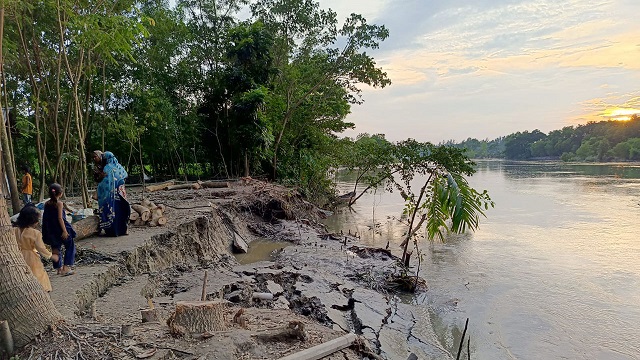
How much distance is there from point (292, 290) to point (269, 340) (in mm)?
3306

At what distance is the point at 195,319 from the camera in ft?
13.3

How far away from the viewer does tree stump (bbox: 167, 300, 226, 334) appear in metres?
4.02

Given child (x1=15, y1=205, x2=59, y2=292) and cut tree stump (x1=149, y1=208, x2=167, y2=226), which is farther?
cut tree stump (x1=149, y1=208, x2=167, y2=226)

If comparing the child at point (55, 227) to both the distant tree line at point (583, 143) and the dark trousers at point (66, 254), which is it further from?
the distant tree line at point (583, 143)

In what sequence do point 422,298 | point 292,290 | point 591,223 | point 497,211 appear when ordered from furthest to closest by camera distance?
point 497,211 < point 591,223 < point 422,298 < point 292,290

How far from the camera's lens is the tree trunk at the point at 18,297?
10.9 feet

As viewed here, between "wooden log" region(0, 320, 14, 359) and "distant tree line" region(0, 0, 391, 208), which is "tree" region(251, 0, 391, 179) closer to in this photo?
"distant tree line" region(0, 0, 391, 208)

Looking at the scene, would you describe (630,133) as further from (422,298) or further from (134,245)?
(134,245)

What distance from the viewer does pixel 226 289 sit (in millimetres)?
6715

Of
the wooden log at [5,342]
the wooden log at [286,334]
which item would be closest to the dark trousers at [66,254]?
the wooden log at [5,342]

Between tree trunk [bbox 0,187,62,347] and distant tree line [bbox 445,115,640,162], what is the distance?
197 feet

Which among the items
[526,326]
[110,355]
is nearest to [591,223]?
[526,326]

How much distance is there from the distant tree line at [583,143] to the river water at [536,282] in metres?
41.6

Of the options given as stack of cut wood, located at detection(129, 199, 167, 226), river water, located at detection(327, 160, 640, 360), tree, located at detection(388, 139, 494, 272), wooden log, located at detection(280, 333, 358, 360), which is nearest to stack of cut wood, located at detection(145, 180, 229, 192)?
river water, located at detection(327, 160, 640, 360)
